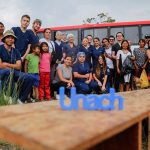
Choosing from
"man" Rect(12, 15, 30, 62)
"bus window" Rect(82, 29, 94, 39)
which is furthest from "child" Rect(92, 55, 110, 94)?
"bus window" Rect(82, 29, 94, 39)

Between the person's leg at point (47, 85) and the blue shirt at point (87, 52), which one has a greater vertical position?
the blue shirt at point (87, 52)

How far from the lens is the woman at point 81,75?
755 cm

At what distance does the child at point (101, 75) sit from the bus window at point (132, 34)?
6.27m

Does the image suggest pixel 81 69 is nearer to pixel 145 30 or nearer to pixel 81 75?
pixel 81 75

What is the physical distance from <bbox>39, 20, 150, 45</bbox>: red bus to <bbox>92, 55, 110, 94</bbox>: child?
626cm

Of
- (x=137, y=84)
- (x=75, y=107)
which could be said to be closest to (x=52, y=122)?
(x=75, y=107)

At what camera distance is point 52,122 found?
1.92 meters

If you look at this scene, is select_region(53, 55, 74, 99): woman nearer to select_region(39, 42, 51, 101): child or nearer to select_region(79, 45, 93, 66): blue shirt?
select_region(39, 42, 51, 101): child

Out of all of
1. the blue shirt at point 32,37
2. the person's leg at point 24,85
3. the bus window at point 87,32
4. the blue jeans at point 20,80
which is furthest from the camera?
the bus window at point 87,32

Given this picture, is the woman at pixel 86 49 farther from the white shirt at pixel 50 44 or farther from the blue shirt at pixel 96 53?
the white shirt at pixel 50 44

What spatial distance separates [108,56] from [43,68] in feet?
6.85

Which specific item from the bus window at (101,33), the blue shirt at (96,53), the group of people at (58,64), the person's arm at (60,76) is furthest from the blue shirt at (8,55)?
the bus window at (101,33)

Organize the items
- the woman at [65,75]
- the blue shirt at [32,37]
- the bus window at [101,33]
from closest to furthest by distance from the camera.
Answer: the blue shirt at [32,37] → the woman at [65,75] → the bus window at [101,33]

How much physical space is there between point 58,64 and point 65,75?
38 centimetres
